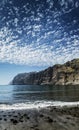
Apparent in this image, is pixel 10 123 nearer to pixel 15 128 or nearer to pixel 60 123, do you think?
pixel 15 128

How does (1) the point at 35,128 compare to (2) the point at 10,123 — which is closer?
(1) the point at 35,128

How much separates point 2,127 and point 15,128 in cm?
148

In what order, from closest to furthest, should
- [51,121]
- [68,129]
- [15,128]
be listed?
1. [68,129]
2. [15,128]
3. [51,121]

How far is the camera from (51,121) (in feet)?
87.9

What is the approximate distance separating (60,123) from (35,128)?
131 inches

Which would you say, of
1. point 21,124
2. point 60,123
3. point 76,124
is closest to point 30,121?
point 21,124

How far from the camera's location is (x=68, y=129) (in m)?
21.9

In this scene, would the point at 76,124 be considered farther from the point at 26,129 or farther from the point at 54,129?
the point at 26,129

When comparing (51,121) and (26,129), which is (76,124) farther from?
(26,129)

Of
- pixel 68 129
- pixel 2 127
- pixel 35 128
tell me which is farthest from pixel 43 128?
pixel 2 127

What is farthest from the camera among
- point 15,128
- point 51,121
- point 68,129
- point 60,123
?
point 51,121

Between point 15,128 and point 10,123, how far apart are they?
3066 millimetres

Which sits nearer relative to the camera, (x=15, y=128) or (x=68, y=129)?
(x=68, y=129)

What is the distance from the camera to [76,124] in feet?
80.3
